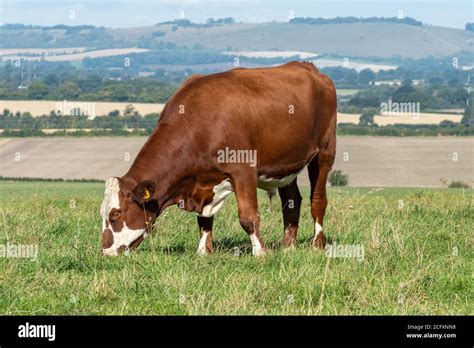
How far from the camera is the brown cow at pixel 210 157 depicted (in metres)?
10.1

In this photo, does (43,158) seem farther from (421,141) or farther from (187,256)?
(187,256)

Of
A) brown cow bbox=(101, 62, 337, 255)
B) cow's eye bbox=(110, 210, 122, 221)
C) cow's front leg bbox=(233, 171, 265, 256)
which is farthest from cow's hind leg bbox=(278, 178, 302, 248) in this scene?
cow's eye bbox=(110, 210, 122, 221)

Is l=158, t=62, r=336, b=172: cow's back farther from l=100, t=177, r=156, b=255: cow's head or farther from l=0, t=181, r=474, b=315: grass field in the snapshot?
l=0, t=181, r=474, b=315: grass field

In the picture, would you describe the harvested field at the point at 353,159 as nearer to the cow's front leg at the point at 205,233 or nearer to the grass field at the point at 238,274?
the grass field at the point at 238,274

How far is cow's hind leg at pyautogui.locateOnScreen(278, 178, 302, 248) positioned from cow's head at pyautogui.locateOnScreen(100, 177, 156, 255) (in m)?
2.23

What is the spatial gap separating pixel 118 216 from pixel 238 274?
1.80 meters

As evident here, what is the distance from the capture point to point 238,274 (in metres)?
8.97

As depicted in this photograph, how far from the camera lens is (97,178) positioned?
66.9 m

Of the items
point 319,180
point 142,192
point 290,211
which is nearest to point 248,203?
point 142,192

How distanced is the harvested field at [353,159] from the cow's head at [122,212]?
46.8 meters

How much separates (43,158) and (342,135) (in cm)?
3426

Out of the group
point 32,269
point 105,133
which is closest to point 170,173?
point 32,269

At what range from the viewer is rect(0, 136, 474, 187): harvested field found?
67.7 meters

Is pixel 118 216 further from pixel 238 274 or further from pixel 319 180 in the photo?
pixel 319 180
